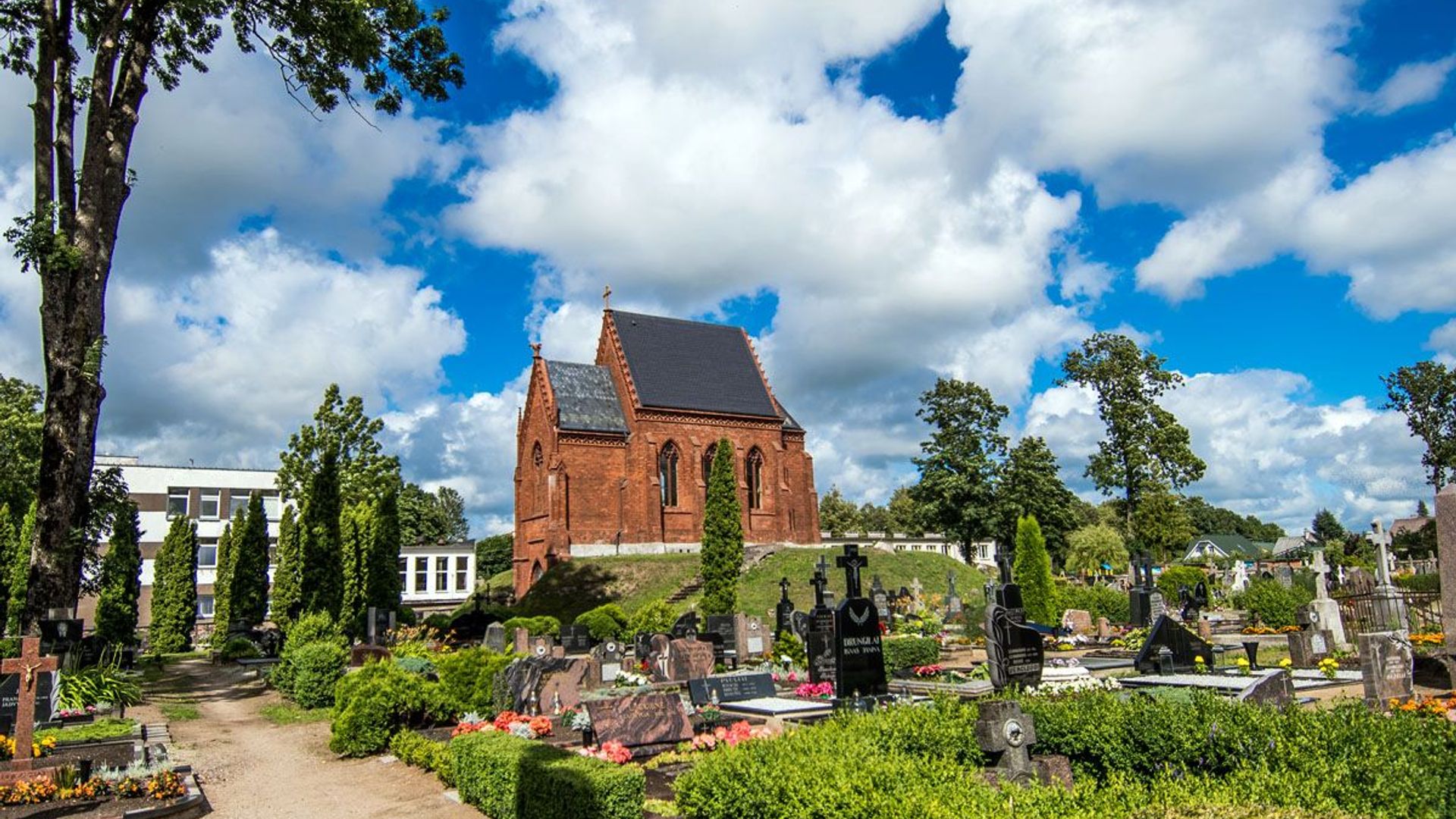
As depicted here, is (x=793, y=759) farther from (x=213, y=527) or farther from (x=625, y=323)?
(x=213, y=527)

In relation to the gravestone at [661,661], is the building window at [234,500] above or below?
above

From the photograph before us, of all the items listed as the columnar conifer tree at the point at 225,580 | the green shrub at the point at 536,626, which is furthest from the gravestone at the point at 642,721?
the columnar conifer tree at the point at 225,580

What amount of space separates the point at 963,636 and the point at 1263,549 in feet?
255

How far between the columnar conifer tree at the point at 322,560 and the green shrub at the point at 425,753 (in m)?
15.4

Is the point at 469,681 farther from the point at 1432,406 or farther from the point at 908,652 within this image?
the point at 1432,406

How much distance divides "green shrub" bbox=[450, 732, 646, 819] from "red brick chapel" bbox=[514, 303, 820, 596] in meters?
31.8

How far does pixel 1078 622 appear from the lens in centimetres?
2770

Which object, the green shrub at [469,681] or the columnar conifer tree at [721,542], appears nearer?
the green shrub at [469,681]

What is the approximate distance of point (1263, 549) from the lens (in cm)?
8975

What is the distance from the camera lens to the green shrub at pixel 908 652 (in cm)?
2016

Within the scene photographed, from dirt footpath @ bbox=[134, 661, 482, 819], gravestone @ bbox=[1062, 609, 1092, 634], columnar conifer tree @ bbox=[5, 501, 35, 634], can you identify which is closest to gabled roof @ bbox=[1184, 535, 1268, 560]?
gravestone @ bbox=[1062, 609, 1092, 634]


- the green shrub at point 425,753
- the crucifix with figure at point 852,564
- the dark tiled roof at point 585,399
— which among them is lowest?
the green shrub at point 425,753

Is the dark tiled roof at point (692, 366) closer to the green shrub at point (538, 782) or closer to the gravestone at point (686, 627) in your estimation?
the gravestone at point (686, 627)

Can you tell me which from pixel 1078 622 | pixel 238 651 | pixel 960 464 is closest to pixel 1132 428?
pixel 960 464
